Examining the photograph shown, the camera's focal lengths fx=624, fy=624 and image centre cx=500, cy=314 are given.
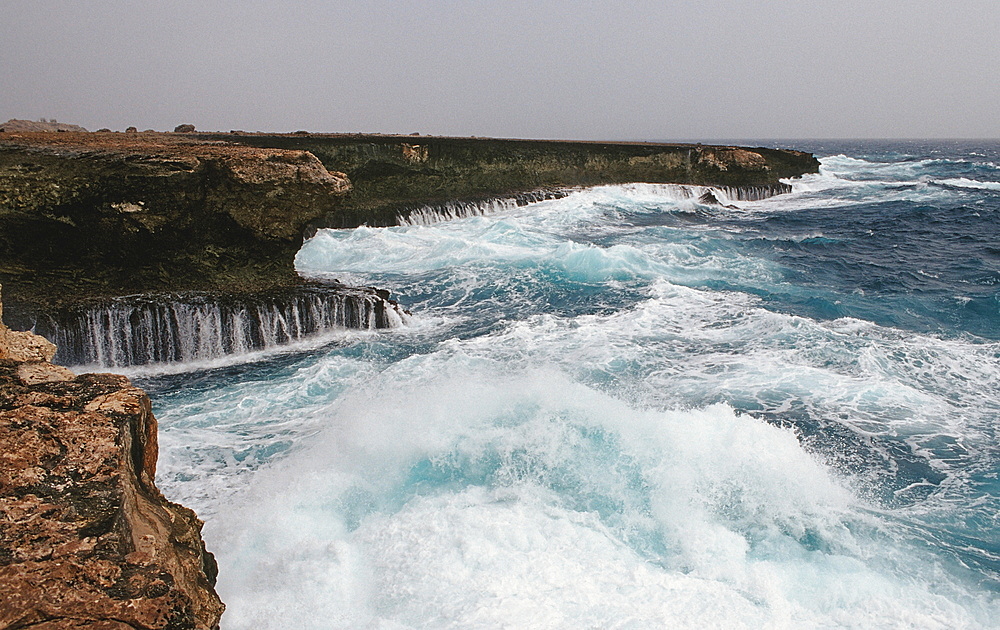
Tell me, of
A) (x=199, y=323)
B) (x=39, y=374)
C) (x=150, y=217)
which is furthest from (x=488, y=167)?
(x=39, y=374)

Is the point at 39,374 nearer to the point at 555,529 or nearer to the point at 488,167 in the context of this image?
the point at 555,529

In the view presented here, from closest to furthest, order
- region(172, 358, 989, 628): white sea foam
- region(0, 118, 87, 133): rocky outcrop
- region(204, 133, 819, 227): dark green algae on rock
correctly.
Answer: region(172, 358, 989, 628): white sea foam → region(204, 133, 819, 227): dark green algae on rock → region(0, 118, 87, 133): rocky outcrop

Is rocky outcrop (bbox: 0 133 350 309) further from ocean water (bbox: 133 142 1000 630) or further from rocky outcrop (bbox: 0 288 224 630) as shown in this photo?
rocky outcrop (bbox: 0 288 224 630)

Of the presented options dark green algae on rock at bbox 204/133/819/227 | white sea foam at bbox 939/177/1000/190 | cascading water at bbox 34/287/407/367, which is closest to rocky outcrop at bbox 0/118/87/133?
dark green algae on rock at bbox 204/133/819/227

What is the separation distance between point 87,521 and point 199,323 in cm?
743

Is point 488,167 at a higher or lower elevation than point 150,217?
higher

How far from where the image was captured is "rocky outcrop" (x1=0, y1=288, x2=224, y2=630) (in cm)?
244

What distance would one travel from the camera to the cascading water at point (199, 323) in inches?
352

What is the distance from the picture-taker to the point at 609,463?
613 centimetres

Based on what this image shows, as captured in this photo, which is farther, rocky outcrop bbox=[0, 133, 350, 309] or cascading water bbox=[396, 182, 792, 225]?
cascading water bbox=[396, 182, 792, 225]

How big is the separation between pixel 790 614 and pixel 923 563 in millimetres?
1414

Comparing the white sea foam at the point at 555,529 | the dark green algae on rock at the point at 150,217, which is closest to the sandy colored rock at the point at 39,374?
the white sea foam at the point at 555,529

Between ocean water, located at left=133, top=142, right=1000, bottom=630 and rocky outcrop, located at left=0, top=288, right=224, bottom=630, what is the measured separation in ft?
4.88

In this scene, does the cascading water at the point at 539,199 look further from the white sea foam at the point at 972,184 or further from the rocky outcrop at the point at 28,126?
the rocky outcrop at the point at 28,126
